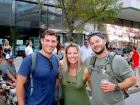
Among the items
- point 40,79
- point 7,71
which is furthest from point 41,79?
point 7,71

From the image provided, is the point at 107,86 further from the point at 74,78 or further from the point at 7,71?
the point at 7,71

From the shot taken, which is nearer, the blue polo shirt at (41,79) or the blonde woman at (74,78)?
the blue polo shirt at (41,79)

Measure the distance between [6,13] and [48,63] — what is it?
16811 millimetres

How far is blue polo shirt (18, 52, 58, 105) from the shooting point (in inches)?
165

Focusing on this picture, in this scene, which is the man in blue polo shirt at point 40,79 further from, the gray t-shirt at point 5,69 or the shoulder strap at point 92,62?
the gray t-shirt at point 5,69

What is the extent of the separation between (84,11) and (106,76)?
12056mm

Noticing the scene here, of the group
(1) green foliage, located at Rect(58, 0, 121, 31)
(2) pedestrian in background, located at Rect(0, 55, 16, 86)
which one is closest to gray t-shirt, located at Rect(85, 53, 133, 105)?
(2) pedestrian in background, located at Rect(0, 55, 16, 86)

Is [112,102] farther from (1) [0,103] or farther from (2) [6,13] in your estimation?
(2) [6,13]

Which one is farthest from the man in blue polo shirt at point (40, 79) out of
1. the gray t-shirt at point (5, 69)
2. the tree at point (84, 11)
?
the tree at point (84, 11)

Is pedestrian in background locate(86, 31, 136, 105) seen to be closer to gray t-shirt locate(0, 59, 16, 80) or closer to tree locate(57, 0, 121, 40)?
gray t-shirt locate(0, 59, 16, 80)

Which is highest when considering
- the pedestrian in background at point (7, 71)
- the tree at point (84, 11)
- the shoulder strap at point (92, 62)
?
the tree at point (84, 11)

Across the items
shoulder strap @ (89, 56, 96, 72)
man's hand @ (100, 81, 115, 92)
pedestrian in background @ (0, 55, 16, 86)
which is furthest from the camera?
pedestrian in background @ (0, 55, 16, 86)

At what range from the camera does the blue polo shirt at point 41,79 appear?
4.19m

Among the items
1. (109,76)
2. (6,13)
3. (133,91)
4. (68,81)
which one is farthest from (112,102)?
(6,13)
